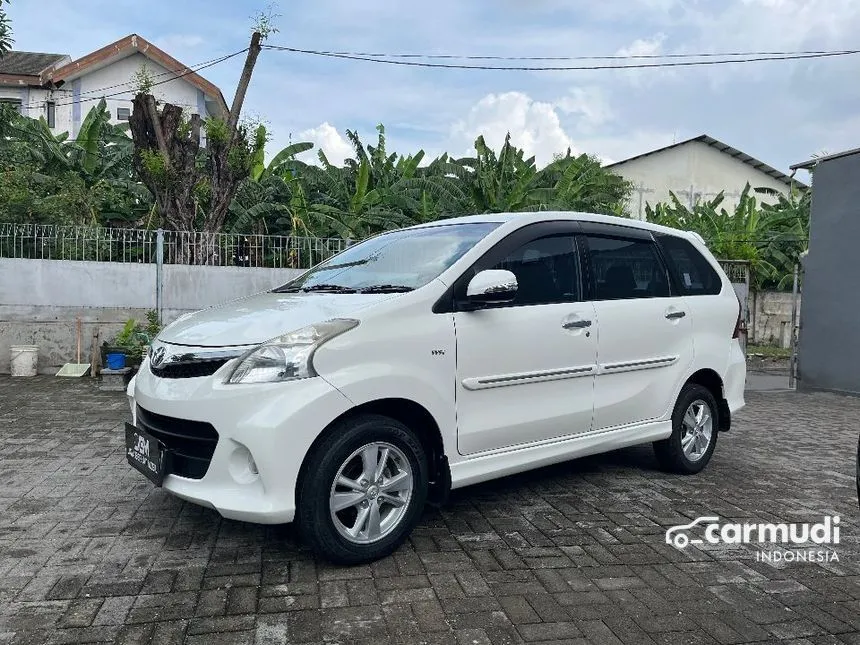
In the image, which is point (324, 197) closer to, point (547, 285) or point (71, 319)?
point (71, 319)

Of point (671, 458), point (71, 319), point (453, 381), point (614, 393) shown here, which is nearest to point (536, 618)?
point (453, 381)

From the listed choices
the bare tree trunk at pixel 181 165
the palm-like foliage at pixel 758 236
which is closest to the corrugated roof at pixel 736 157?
the palm-like foliage at pixel 758 236

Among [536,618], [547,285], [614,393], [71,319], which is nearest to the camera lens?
[536,618]

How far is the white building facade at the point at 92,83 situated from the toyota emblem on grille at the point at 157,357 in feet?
66.0

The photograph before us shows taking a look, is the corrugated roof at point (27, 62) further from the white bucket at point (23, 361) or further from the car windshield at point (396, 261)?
the car windshield at point (396, 261)

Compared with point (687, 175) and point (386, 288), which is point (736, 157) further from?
point (386, 288)

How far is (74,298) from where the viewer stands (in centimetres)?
966

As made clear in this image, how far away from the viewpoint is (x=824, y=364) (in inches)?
403

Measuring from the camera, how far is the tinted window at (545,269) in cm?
383

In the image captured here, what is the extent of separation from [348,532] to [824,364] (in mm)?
9561

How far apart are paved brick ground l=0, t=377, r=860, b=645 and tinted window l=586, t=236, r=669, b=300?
1.34 m

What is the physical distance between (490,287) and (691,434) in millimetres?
2413

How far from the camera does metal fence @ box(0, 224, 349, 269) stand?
949 cm

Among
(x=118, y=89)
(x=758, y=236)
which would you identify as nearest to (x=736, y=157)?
(x=758, y=236)
